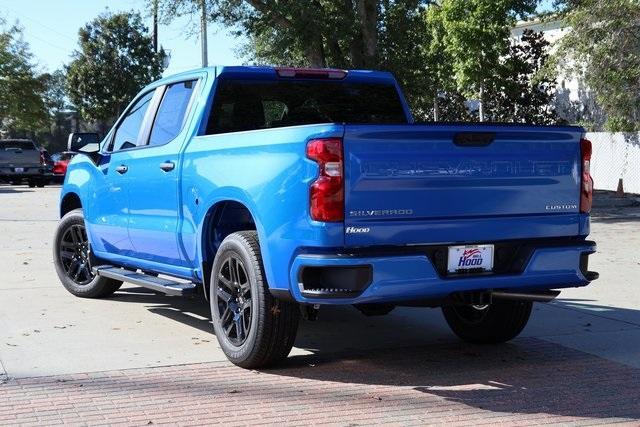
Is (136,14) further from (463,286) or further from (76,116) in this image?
(463,286)

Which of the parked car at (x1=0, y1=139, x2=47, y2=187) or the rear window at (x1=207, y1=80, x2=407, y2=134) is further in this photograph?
the parked car at (x1=0, y1=139, x2=47, y2=187)

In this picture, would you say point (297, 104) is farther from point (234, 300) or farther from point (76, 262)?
point (76, 262)

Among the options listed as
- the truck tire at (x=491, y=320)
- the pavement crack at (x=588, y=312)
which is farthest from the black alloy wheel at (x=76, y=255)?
the pavement crack at (x=588, y=312)

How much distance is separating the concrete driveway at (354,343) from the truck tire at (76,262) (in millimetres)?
131

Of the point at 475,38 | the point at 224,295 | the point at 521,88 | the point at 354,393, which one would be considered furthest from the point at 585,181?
the point at 521,88

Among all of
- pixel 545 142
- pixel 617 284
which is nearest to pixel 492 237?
pixel 545 142

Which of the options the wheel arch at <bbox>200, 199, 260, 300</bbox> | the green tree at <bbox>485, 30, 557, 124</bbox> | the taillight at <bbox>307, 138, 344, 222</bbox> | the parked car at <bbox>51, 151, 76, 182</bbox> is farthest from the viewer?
the parked car at <bbox>51, 151, 76, 182</bbox>

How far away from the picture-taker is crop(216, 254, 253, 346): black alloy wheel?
621cm

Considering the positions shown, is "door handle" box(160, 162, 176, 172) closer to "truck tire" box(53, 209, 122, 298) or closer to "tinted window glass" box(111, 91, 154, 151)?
"tinted window glass" box(111, 91, 154, 151)

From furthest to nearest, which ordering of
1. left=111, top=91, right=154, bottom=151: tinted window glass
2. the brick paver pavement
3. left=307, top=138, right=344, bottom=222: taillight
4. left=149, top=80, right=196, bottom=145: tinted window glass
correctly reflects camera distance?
1. left=111, top=91, right=154, bottom=151: tinted window glass
2. left=149, top=80, right=196, bottom=145: tinted window glass
3. left=307, top=138, right=344, bottom=222: taillight
4. the brick paver pavement

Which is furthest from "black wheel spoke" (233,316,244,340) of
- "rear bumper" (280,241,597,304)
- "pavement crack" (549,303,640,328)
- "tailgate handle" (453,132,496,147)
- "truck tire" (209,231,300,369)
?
"pavement crack" (549,303,640,328)

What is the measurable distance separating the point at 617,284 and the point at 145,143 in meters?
5.43

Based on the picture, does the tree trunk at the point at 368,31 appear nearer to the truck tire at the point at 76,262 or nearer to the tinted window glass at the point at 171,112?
the truck tire at the point at 76,262

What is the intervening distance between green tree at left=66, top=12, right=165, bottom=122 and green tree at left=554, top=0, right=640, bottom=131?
38.9 meters
